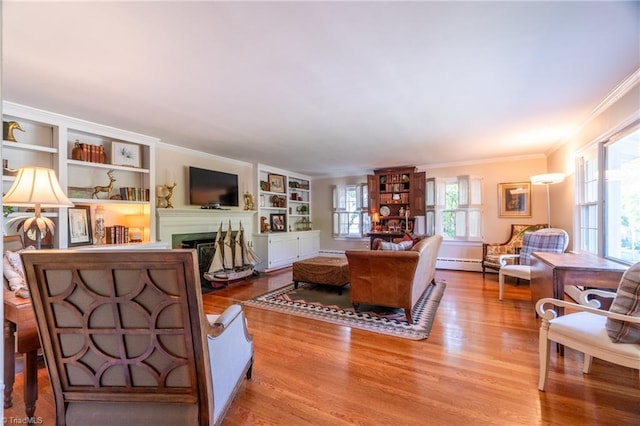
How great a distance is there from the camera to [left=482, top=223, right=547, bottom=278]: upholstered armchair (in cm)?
494

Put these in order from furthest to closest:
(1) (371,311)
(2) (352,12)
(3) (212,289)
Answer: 1. (3) (212,289)
2. (1) (371,311)
3. (2) (352,12)

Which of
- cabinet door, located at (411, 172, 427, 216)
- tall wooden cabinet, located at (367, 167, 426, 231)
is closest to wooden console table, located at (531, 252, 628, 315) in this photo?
cabinet door, located at (411, 172, 427, 216)

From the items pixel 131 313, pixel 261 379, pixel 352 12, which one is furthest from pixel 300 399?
pixel 352 12

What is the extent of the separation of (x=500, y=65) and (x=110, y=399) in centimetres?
310

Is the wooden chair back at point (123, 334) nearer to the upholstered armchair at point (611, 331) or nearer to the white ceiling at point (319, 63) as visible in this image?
the white ceiling at point (319, 63)

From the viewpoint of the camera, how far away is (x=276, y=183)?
21.6 ft

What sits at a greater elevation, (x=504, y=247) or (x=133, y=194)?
(x=133, y=194)

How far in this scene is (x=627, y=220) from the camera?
270 cm

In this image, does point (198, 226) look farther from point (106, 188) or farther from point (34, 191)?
point (34, 191)

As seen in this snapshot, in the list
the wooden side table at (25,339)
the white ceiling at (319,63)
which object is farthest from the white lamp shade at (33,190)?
the white ceiling at (319,63)

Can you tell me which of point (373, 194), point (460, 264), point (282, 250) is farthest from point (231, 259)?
point (460, 264)

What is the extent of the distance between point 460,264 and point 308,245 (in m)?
3.46

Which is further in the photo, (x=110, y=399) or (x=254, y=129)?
(x=254, y=129)

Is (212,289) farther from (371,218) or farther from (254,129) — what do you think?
(371,218)
